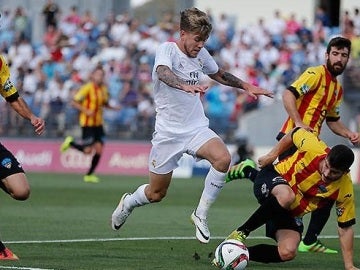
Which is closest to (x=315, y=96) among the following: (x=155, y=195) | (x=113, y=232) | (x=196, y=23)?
(x=196, y=23)

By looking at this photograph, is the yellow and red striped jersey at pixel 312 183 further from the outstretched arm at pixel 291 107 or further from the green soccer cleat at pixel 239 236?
the outstretched arm at pixel 291 107

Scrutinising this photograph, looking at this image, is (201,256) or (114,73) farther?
(114,73)

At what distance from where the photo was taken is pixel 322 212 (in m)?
12.6

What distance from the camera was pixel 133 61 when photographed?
3203 centimetres

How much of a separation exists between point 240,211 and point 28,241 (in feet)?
18.7

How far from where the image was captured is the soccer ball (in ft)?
33.4

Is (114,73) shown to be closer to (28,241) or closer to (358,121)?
(358,121)

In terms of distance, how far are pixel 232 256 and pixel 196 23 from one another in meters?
2.68

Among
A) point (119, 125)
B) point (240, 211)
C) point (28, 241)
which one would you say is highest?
point (28, 241)

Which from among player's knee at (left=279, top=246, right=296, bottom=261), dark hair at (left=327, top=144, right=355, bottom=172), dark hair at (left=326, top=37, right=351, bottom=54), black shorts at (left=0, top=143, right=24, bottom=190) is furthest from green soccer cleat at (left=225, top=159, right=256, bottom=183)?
black shorts at (left=0, top=143, right=24, bottom=190)

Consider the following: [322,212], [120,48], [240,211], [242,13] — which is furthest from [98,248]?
[242,13]

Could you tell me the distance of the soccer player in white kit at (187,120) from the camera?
11.8 meters

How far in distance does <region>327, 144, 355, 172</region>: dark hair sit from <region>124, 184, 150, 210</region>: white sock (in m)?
3.21

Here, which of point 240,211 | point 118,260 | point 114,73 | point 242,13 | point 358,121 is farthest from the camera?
point 242,13
